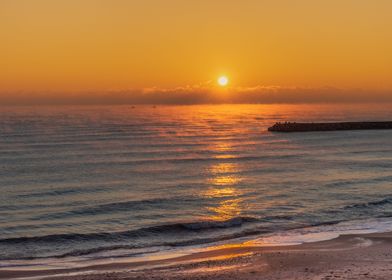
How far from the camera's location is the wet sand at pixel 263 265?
15188mm

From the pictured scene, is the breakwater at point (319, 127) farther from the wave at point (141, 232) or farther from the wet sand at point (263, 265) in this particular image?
the wet sand at point (263, 265)

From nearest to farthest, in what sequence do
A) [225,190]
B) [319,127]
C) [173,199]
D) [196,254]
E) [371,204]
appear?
[196,254]
[371,204]
[173,199]
[225,190]
[319,127]

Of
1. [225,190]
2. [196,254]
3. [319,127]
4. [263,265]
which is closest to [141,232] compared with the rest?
[196,254]

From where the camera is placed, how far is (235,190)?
36062mm

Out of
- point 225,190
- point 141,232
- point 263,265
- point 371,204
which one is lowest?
point 225,190

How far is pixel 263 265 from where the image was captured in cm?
1659

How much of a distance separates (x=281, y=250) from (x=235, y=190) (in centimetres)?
1707

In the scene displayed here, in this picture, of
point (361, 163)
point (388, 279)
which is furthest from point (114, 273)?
point (361, 163)

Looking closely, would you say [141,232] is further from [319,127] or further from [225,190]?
[319,127]

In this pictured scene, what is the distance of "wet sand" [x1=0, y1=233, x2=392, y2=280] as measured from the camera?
1519 centimetres

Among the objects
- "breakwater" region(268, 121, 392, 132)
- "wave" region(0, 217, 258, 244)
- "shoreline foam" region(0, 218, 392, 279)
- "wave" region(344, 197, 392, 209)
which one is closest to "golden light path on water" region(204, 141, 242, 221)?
"wave" region(0, 217, 258, 244)

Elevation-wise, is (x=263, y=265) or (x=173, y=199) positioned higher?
(x=263, y=265)

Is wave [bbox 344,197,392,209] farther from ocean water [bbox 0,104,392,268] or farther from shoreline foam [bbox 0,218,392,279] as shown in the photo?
Answer: shoreline foam [bbox 0,218,392,279]

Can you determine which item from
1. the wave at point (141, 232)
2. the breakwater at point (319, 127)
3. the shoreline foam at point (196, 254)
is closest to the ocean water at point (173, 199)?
the wave at point (141, 232)
